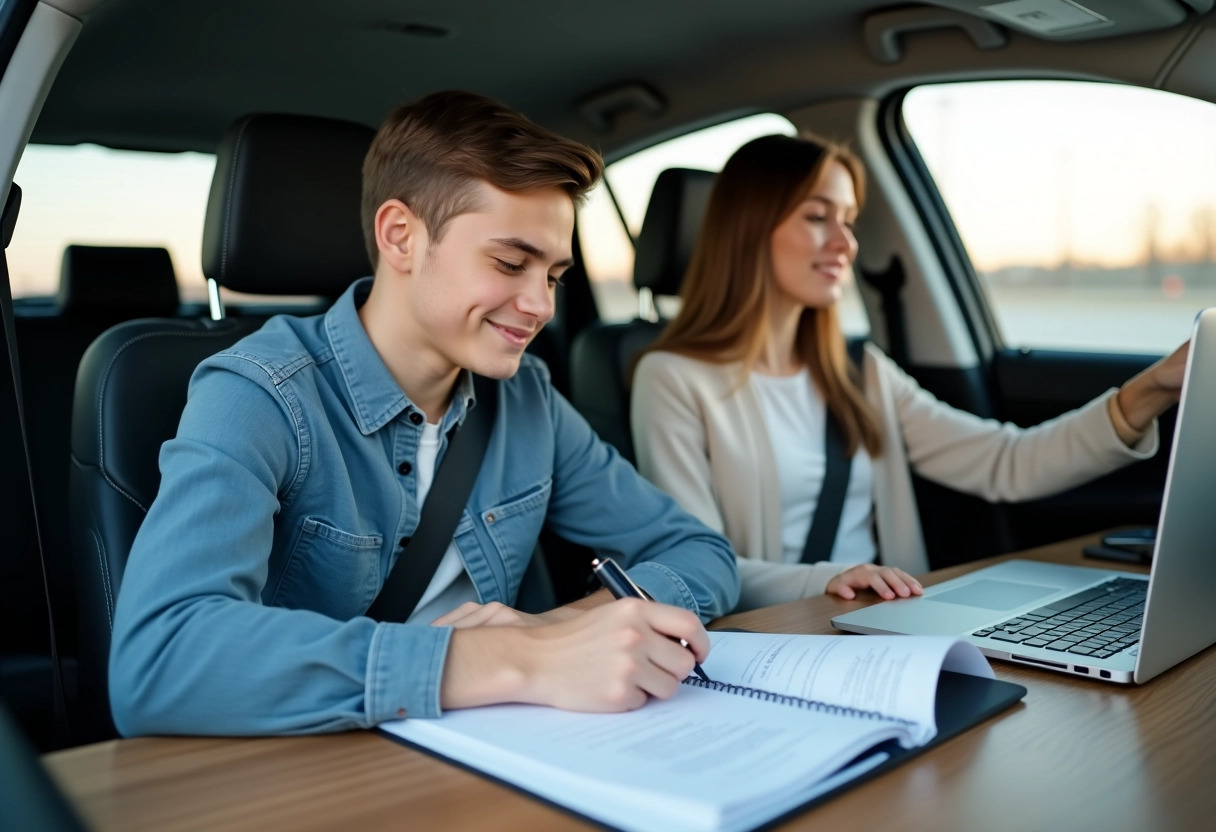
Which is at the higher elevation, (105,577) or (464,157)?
(464,157)

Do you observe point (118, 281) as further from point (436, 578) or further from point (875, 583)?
point (875, 583)

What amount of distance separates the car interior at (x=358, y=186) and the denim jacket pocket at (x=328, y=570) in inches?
9.1

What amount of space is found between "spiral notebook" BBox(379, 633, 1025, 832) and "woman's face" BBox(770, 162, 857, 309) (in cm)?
130

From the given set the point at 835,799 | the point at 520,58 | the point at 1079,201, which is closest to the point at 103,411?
the point at 835,799

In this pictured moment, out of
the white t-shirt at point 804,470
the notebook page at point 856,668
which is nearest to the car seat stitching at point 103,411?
the notebook page at point 856,668

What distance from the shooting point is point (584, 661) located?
97cm

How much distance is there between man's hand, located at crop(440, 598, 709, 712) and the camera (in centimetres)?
96

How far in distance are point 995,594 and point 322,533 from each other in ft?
2.98

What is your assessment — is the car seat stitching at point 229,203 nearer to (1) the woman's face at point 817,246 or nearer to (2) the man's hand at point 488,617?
(2) the man's hand at point 488,617

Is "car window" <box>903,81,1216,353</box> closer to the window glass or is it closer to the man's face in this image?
the man's face

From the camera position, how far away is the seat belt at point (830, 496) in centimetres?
223

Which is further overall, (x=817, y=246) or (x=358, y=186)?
(x=817, y=246)

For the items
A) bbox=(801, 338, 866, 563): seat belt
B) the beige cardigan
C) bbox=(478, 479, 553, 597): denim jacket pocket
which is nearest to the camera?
bbox=(478, 479, 553, 597): denim jacket pocket

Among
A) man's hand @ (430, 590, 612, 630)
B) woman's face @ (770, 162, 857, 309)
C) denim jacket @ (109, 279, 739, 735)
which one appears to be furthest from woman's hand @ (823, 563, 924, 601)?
woman's face @ (770, 162, 857, 309)
